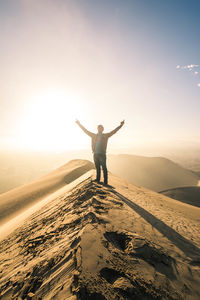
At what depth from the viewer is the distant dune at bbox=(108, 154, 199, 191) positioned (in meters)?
30.4

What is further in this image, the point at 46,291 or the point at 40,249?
the point at 40,249

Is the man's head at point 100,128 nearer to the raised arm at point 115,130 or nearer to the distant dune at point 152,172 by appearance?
the raised arm at point 115,130

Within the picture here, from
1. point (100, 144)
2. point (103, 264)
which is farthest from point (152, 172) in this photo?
point (103, 264)

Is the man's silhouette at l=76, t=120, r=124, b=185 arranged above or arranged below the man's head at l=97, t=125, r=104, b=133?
below

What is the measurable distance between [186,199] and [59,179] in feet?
41.7

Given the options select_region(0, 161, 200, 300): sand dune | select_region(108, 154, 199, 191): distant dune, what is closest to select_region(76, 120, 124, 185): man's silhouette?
select_region(0, 161, 200, 300): sand dune

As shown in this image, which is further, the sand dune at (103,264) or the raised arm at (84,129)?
the raised arm at (84,129)

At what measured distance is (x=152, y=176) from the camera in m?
33.3

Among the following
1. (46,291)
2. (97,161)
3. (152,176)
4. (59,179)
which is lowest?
(152,176)

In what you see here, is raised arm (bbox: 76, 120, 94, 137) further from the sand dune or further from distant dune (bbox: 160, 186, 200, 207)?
distant dune (bbox: 160, 186, 200, 207)

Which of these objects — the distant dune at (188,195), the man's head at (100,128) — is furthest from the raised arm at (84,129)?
the distant dune at (188,195)

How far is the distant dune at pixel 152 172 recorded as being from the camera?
30438 millimetres

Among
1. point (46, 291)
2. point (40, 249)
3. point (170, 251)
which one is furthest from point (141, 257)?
point (40, 249)

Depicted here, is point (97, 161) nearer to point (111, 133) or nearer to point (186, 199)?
point (111, 133)
